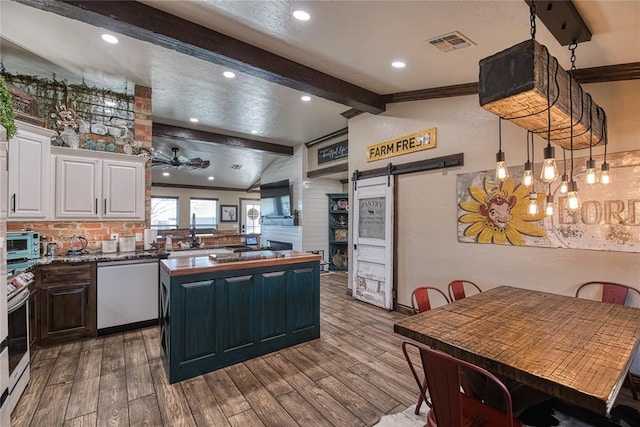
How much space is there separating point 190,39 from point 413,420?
373 cm

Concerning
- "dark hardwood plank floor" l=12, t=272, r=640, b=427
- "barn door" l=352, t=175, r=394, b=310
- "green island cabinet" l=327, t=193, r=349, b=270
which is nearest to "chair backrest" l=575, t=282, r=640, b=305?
"dark hardwood plank floor" l=12, t=272, r=640, b=427

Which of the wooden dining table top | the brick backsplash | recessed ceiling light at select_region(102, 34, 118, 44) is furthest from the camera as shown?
the brick backsplash

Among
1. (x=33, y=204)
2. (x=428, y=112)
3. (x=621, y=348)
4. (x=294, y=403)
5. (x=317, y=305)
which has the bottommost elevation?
(x=294, y=403)

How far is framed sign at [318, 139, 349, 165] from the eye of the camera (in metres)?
6.41

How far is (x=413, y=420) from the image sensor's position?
211 centimetres

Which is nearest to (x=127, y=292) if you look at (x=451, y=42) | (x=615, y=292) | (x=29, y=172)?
(x=29, y=172)

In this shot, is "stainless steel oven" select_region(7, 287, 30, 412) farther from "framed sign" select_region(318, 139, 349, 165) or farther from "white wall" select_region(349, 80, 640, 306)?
"framed sign" select_region(318, 139, 349, 165)

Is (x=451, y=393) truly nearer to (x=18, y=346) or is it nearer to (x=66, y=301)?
(x=18, y=346)

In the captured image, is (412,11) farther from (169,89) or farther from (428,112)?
→ (169,89)

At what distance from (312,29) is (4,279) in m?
2.99

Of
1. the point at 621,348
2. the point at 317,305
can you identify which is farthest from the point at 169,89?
the point at 621,348

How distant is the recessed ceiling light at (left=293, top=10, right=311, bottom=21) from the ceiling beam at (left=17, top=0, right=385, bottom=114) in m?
0.79

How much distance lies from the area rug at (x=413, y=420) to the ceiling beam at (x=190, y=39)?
11.3 feet

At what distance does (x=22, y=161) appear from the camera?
3.09 meters
